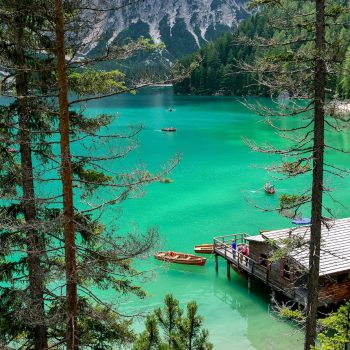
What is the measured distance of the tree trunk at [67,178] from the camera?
26.3ft

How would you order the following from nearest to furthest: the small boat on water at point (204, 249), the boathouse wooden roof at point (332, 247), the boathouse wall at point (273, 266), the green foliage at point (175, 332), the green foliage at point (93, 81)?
the green foliage at point (93, 81) < the green foliage at point (175, 332) < the boathouse wooden roof at point (332, 247) < the boathouse wall at point (273, 266) < the small boat on water at point (204, 249)

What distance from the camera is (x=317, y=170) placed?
10.8 meters

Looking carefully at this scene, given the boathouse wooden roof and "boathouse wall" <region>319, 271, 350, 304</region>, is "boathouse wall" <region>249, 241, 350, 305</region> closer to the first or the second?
"boathouse wall" <region>319, 271, 350, 304</region>

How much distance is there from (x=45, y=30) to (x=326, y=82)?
6331 millimetres

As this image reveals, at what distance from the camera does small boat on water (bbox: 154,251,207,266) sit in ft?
95.2

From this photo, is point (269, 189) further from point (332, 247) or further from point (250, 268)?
point (332, 247)

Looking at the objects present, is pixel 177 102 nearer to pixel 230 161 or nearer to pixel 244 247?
pixel 230 161

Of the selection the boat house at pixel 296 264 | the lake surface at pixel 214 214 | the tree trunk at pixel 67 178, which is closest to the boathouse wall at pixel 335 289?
the boat house at pixel 296 264

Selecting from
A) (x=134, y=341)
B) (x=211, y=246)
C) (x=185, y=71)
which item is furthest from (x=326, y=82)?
(x=211, y=246)

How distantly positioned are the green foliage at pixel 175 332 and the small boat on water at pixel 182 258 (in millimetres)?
16979

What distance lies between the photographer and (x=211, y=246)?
102ft

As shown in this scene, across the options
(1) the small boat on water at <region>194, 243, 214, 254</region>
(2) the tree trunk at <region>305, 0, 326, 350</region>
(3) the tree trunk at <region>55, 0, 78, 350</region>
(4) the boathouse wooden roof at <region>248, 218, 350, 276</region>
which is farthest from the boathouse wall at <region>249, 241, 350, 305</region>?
(3) the tree trunk at <region>55, 0, 78, 350</region>

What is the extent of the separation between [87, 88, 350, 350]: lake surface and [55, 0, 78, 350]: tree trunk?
2035 millimetres

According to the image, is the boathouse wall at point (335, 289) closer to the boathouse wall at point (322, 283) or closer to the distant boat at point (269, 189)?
the boathouse wall at point (322, 283)
